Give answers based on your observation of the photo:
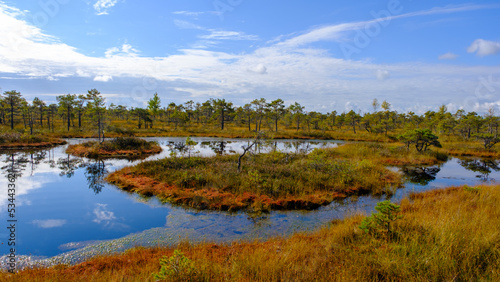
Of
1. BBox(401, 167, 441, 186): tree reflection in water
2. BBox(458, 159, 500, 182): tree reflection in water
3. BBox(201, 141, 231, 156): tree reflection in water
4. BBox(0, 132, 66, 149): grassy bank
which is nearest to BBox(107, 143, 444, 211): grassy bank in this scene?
BBox(401, 167, 441, 186): tree reflection in water

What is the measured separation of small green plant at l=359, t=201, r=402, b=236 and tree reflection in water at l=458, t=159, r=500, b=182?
52.3 ft

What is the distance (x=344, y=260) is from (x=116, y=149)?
25.7 m

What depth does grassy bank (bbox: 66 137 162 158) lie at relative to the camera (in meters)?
23.5

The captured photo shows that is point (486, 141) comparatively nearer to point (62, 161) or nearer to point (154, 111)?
point (62, 161)

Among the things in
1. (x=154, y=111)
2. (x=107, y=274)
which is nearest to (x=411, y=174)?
(x=107, y=274)

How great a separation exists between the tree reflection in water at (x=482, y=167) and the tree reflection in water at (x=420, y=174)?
2.71m

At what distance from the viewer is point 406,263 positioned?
14.9 ft

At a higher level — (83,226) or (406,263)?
(406,263)

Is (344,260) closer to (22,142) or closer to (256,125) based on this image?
(22,142)

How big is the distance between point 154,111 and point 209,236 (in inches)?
2454

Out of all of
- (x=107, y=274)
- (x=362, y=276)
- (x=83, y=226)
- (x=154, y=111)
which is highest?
(x=154, y=111)

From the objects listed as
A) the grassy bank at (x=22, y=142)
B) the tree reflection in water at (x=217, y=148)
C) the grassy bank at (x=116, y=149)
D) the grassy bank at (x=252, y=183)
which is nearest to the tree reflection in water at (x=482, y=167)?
the grassy bank at (x=252, y=183)

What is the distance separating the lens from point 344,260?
5.27 meters

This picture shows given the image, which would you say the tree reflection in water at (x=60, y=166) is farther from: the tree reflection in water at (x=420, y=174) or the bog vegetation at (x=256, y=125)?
the tree reflection in water at (x=420, y=174)
